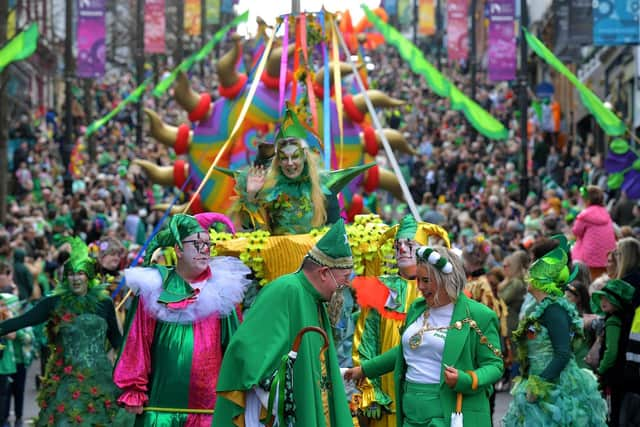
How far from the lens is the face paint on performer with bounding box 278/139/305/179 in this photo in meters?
9.97

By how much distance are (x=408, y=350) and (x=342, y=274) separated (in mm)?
997

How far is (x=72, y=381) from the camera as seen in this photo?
10383mm

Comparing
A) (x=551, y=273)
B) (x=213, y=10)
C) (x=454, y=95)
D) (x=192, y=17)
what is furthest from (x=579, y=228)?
(x=213, y=10)

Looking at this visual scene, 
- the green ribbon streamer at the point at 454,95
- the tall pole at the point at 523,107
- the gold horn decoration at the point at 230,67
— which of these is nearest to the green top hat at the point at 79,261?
the green ribbon streamer at the point at 454,95

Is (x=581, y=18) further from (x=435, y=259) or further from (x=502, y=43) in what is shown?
(x=435, y=259)

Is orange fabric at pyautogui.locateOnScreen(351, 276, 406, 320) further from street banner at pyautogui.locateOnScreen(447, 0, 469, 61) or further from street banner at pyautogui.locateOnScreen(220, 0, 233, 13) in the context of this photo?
street banner at pyautogui.locateOnScreen(220, 0, 233, 13)

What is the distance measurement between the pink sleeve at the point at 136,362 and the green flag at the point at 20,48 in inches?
370

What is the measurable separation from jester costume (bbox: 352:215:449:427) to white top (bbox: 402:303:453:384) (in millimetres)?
1433

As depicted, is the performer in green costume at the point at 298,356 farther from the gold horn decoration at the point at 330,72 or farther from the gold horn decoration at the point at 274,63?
the gold horn decoration at the point at 274,63

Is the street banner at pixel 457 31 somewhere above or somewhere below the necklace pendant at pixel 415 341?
above

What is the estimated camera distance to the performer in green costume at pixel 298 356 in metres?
6.55

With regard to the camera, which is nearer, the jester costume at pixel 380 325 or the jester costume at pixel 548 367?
the jester costume at pixel 548 367

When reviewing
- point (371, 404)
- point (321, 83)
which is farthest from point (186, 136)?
point (371, 404)

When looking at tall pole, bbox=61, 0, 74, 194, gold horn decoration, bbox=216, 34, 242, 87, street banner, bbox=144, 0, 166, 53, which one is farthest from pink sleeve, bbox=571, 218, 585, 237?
street banner, bbox=144, 0, 166, 53
